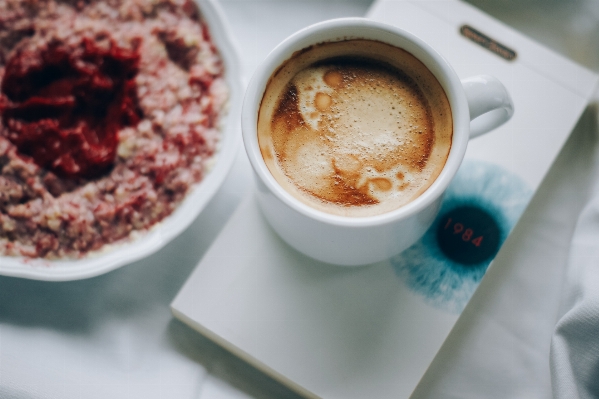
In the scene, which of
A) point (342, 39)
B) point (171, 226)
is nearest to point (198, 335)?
point (171, 226)

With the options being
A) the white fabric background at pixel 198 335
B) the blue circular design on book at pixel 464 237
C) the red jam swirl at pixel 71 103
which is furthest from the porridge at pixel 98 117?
the blue circular design on book at pixel 464 237

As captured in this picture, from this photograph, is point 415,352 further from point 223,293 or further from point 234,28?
point 234,28

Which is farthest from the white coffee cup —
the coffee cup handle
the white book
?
the white book

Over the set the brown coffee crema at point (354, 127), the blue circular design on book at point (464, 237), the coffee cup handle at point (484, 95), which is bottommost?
the blue circular design on book at point (464, 237)

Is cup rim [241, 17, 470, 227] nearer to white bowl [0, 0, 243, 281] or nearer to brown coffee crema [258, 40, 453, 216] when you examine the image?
brown coffee crema [258, 40, 453, 216]

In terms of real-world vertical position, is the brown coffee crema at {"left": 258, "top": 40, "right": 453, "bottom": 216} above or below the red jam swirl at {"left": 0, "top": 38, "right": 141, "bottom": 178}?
above

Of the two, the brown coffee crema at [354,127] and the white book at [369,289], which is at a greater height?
the brown coffee crema at [354,127]

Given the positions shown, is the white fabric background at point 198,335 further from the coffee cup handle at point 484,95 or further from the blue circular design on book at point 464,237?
the coffee cup handle at point 484,95
